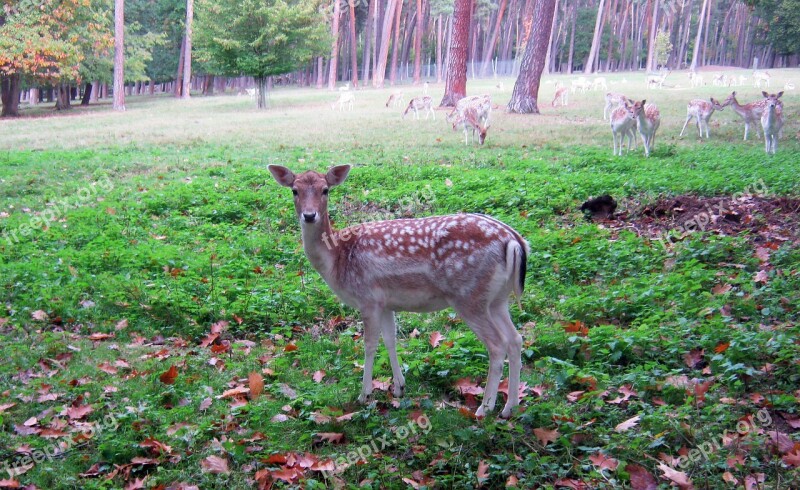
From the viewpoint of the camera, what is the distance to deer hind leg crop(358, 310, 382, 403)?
5.47m

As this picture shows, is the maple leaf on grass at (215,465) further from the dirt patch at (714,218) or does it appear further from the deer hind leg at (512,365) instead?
the dirt patch at (714,218)

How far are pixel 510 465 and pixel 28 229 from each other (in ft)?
29.6

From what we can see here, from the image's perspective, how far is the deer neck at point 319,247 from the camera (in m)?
5.68

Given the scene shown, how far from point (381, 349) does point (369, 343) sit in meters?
1.07

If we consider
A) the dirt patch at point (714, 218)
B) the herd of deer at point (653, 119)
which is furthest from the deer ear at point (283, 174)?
the herd of deer at point (653, 119)

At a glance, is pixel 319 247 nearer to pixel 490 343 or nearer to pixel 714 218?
pixel 490 343

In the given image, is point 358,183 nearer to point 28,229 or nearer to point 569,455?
point 28,229

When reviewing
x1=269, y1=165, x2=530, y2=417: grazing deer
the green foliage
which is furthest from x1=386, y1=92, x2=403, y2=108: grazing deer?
x1=269, y1=165, x2=530, y2=417: grazing deer

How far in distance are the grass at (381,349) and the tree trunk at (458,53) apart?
48.7 ft

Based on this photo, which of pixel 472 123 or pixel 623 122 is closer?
pixel 623 122

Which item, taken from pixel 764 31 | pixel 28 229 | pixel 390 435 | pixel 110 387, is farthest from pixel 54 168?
pixel 764 31

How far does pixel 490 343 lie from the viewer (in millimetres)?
5125

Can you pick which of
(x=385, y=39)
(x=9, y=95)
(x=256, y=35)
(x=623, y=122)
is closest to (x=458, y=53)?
(x=623, y=122)

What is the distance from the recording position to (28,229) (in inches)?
416
